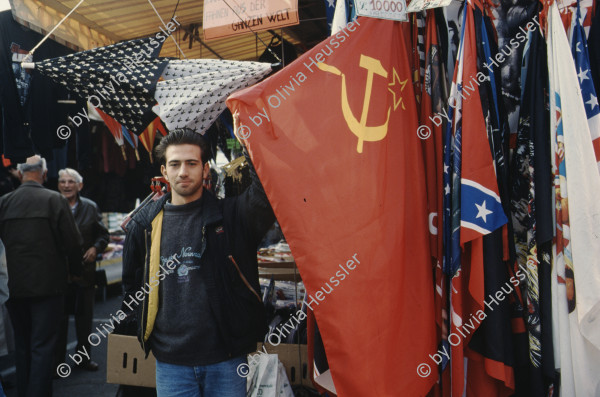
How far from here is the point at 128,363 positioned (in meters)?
2.83

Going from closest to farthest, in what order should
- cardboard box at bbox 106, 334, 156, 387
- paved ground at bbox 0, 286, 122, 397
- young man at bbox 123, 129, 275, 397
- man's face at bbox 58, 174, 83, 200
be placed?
young man at bbox 123, 129, 275, 397
cardboard box at bbox 106, 334, 156, 387
paved ground at bbox 0, 286, 122, 397
man's face at bbox 58, 174, 83, 200

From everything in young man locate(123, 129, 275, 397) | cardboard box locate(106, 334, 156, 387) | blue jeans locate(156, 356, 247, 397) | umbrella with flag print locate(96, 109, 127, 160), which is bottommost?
cardboard box locate(106, 334, 156, 387)

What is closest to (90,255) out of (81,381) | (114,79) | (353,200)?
(81,381)

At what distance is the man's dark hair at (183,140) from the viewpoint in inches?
77.8

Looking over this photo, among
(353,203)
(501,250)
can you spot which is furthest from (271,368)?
(501,250)

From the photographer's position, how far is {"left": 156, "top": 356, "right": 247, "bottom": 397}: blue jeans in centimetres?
188

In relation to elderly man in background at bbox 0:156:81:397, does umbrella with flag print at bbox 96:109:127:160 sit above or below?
above

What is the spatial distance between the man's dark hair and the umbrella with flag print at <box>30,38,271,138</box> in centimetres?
14

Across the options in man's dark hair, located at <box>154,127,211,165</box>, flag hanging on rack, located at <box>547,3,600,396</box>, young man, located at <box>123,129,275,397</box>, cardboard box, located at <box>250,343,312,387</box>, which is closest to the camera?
flag hanging on rack, located at <box>547,3,600,396</box>

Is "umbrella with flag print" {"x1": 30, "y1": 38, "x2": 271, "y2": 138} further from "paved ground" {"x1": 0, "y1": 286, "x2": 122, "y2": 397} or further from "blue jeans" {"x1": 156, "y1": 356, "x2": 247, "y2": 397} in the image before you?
"paved ground" {"x1": 0, "y1": 286, "x2": 122, "y2": 397}

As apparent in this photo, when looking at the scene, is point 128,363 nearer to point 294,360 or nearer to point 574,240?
point 294,360

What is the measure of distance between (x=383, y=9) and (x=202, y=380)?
1926 mm

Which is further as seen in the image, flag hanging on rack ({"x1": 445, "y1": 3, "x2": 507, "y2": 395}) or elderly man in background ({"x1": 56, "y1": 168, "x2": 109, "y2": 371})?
elderly man in background ({"x1": 56, "y1": 168, "x2": 109, "y2": 371})

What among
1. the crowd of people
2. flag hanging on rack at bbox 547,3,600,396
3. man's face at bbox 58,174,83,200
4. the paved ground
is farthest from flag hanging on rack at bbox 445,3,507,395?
man's face at bbox 58,174,83,200
